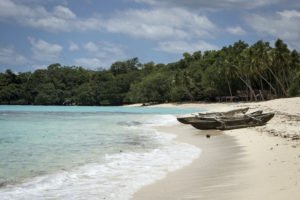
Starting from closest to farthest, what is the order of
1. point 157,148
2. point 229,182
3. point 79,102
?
point 229,182
point 157,148
point 79,102

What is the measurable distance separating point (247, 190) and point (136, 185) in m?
2.23

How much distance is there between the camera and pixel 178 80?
258 ft

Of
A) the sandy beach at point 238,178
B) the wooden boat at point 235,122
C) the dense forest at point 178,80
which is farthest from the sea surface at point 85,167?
the dense forest at point 178,80

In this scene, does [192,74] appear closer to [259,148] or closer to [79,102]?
[79,102]

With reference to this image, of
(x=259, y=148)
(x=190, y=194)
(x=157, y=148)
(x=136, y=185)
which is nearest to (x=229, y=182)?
(x=190, y=194)

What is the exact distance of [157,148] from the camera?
1373 cm

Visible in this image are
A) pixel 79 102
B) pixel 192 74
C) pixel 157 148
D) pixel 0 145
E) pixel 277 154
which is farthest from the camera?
pixel 79 102

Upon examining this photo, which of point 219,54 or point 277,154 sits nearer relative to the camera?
point 277,154

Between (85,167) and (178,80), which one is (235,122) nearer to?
(85,167)

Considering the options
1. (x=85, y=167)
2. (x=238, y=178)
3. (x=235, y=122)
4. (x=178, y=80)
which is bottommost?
(x=85, y=167)

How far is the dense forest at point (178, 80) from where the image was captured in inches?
2392

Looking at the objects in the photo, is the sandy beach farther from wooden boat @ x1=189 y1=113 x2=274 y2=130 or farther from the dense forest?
the dense forest

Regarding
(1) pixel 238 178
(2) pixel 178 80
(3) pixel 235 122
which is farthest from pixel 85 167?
(2) pixel 178 80

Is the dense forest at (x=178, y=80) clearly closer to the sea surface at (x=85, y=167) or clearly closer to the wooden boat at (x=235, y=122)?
the wooden boat at (x=235, y=122)
